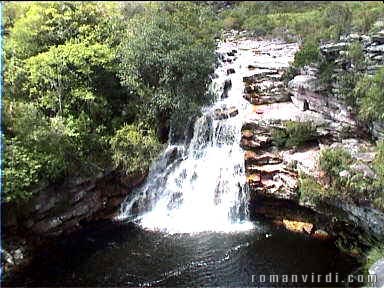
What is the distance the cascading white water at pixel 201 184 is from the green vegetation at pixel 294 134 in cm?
218

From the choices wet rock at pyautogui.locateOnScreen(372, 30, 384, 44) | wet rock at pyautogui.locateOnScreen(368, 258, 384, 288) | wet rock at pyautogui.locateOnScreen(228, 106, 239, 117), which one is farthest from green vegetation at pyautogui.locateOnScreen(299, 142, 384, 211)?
wet rock at pyautogui.locateOnScreen(228, 106, 239, 117)

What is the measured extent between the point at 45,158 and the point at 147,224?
5746mm

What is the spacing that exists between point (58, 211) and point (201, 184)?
7047mm

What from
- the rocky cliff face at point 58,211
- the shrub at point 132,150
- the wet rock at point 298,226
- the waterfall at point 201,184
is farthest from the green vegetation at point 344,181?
the rocky cliff face at point 58,211

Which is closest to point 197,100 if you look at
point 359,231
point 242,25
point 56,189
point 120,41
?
point 120,41

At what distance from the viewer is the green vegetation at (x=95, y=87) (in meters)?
20.8

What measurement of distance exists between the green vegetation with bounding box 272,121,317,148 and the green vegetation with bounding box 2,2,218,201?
465 cm

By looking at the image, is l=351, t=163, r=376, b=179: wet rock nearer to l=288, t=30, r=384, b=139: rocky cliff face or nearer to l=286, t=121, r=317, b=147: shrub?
l=288, t=30, r=384, b=139: rocky cliff face

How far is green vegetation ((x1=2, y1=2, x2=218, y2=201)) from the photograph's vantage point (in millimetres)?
20763

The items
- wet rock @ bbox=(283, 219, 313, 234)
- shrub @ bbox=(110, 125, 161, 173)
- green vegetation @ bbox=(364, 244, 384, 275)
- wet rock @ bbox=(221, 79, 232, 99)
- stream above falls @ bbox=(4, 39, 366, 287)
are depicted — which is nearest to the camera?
green vegetation @ bbox=(364, 244, 384, 275)

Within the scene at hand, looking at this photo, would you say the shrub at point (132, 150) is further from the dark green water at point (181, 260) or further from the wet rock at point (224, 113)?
the wet rock at point (224, 113)

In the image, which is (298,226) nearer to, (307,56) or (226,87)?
(307,56)

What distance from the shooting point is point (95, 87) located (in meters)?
24.3

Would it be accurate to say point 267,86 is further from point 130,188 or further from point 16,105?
point 16,105
